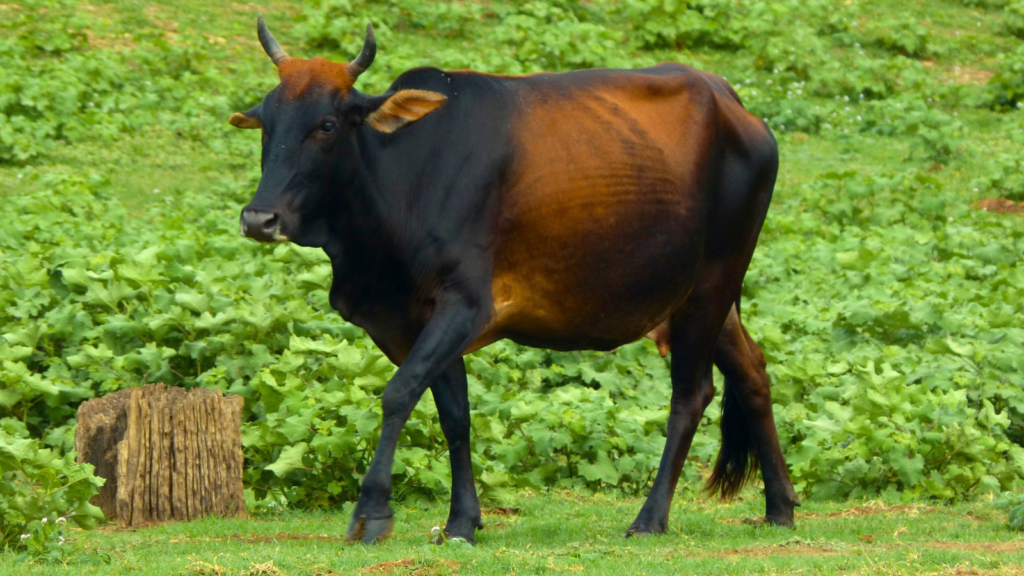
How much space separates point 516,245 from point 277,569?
1.99 metres

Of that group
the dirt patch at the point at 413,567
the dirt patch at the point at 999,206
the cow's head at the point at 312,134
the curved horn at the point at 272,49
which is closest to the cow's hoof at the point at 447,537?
the dirt patch at the point at 413,567

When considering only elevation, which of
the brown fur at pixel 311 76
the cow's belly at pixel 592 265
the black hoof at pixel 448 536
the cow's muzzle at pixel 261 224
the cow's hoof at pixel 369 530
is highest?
the brown fur at pixel 311 76

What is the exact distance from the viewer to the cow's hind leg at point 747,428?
7604mm

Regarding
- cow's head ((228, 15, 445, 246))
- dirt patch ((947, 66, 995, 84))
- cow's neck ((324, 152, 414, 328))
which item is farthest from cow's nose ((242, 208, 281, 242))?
dirt patch ((947, 66, 995, 84))

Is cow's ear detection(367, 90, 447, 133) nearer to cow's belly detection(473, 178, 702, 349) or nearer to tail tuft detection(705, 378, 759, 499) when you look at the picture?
cow's belly detection(473, 178, 702, 349)

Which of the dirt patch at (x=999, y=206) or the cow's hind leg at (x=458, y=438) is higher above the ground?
the dirt patch at (x=999, y=206)

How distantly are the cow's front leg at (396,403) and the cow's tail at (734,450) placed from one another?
7.12 ft

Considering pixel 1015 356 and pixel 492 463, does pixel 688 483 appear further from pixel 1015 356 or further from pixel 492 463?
pixel 1015 356

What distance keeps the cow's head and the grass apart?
147 cm

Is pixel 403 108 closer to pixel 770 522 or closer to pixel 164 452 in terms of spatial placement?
pixel 164 452

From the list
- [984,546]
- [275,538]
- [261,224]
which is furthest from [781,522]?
[261,224]

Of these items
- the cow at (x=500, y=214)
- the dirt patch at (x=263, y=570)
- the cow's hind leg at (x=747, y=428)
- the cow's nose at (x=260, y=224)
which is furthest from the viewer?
the cow's hind leg at (x=747, y=428)

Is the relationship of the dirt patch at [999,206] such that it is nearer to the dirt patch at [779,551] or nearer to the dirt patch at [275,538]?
the dirt patch at [779,551]

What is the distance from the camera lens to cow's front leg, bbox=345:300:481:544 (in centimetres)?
621
